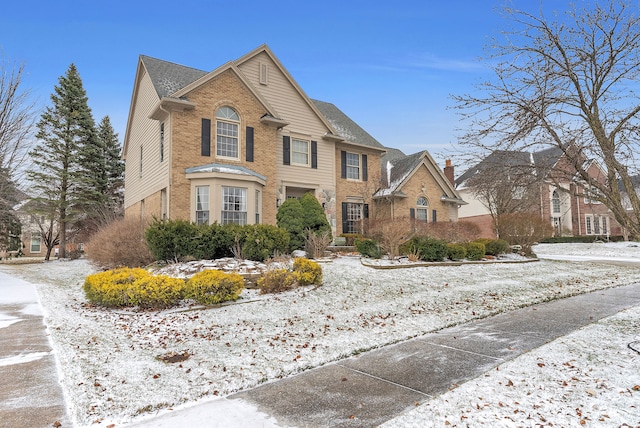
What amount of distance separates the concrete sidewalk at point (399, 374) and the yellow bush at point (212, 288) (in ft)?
12.1

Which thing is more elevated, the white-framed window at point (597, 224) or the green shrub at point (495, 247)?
the white-framed window at point (597, 224)

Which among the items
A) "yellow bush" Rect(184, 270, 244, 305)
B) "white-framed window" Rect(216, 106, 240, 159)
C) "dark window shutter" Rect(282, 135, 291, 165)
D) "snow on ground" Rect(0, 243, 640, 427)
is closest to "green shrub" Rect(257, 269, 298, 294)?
"snow on ground" Rect(0, 243, 640, 427)

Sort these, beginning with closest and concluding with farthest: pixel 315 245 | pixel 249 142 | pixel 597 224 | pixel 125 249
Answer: pixel 125 249, pixel 315 245, pixel 249 142, pixel 597 224

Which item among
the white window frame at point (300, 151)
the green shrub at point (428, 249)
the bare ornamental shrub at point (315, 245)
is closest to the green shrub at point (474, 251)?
the green shrub at point (428, 249)

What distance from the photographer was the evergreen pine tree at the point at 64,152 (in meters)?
23.3

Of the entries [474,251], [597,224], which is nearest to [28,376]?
[474,251]

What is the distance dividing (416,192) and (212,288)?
16888 mm

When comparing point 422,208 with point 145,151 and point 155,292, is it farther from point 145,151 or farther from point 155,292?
point 155,292

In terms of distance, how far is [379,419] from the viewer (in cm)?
293

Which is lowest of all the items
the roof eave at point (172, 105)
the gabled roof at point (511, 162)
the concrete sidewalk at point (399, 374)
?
the concrete sidewalk at point (399, 374)

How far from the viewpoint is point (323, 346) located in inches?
195

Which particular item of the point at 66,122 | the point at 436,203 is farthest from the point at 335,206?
the point at 66,122

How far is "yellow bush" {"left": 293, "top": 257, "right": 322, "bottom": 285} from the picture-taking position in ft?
28.8

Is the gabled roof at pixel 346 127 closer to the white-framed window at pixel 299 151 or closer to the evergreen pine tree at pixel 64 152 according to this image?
the white-framed window at pixel 299 151
